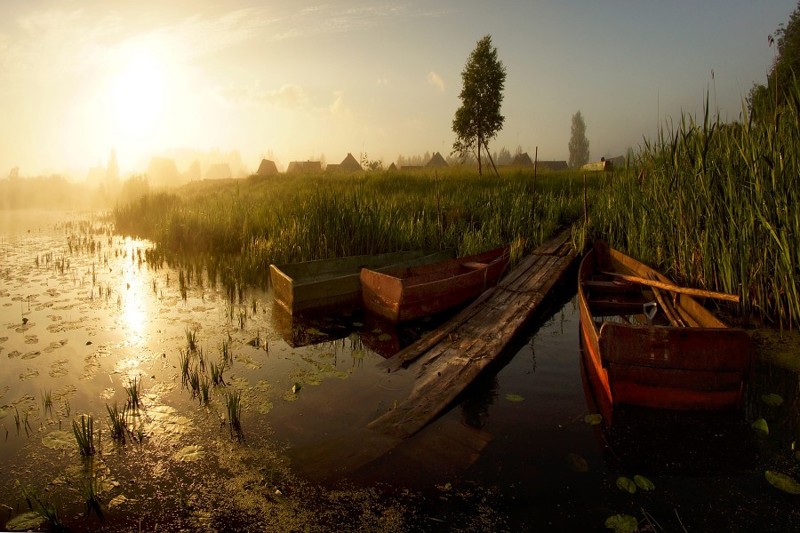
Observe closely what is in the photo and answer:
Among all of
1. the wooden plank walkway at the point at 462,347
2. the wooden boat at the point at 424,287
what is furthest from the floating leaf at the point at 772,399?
the wooden boat at the point at 424,287

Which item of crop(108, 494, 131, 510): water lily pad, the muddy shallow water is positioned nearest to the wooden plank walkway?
the muddy shallow water

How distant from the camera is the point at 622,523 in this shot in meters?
2.72

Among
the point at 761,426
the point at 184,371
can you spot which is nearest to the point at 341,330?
the point at 184,371

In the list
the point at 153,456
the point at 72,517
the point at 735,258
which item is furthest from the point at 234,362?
the point at 735,258

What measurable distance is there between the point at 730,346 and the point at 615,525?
1.98 meters

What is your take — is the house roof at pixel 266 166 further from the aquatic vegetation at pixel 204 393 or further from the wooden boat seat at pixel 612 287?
the aquatic vegetation at pixel 204 393

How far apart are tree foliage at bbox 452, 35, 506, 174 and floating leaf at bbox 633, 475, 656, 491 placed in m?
30.4

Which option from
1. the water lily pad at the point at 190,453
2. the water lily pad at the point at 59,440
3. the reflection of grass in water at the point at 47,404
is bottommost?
the water lily pad at the point at 190,453

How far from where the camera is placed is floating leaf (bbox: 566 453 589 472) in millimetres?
3295

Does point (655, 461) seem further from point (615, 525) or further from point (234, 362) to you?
point (234, 362)

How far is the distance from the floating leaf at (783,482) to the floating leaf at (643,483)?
2.74 ft

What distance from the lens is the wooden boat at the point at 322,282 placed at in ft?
23.0

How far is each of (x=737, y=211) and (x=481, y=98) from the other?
96.2 feet

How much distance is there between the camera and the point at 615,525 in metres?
2.71
